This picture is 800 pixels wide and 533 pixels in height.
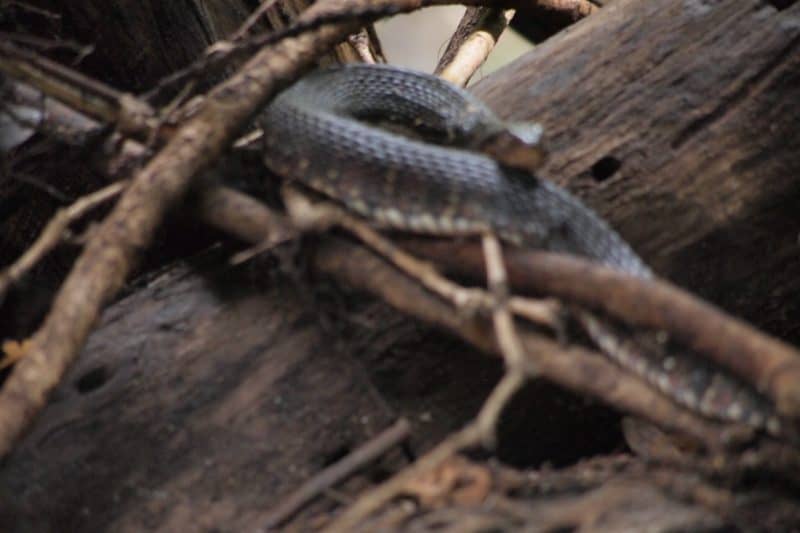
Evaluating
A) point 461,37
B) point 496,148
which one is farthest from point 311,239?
→ point 461,37

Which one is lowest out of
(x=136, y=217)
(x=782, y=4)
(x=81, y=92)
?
(x=782, y=4)

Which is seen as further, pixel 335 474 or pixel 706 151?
pixel 706 151

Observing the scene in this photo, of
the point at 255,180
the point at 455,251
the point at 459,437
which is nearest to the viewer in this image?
the point at 459,437

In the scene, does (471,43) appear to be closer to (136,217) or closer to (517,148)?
(517,148)

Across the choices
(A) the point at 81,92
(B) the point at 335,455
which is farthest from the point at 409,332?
(A) the point at 81,92

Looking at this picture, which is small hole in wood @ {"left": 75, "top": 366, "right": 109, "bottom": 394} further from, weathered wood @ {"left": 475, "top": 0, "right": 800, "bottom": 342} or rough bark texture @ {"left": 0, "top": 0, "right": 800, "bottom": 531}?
weathered wood @ {"left": 475, "top": 0, "right": 800, "bottom": 342}

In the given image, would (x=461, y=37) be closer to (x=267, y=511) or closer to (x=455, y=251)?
(x=455, y=251)

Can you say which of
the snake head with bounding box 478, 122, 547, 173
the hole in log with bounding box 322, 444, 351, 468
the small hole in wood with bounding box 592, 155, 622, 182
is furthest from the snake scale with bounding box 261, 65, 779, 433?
the hole in log with bounding box 322, 444, 351, 468
